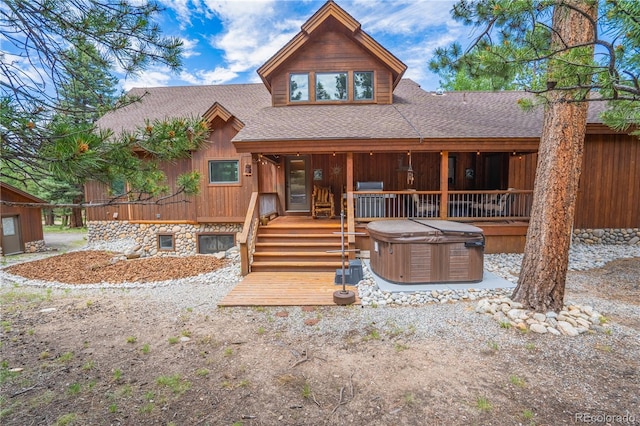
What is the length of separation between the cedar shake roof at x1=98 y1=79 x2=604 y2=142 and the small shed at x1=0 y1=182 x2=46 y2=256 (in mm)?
3802

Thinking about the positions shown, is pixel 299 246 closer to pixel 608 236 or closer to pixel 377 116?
pixel 377 116

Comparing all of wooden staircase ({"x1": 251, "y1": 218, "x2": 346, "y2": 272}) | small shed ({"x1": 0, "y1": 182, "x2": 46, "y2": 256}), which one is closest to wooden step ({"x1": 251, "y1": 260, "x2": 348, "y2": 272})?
wooden staircase ({"x1": 251, "y1": 218, "x2": 346, "y2": 272})

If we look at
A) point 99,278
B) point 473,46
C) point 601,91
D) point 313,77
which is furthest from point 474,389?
point 313,77

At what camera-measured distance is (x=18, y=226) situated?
1050 cm

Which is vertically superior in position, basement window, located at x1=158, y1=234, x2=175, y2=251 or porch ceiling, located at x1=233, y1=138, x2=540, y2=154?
porch ceiling, located at x1=233, y1=138, x2=540, y2=154

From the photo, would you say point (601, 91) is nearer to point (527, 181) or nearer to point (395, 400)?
point (395, 400)

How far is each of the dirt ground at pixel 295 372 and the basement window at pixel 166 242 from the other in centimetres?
563

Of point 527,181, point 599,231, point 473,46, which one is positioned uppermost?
point 473,46

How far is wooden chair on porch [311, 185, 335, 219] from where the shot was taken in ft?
29.9

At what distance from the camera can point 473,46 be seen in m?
5.57

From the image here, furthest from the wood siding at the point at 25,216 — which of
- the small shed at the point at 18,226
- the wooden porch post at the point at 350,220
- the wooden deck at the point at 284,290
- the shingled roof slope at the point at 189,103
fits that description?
the wooden porch post at the point at 350,220

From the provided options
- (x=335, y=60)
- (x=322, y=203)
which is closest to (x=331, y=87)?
(x=335, y=60)

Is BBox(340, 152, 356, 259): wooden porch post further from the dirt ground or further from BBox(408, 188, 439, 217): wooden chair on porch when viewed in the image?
the dirt ground

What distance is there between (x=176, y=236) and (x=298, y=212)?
425 centimetres
